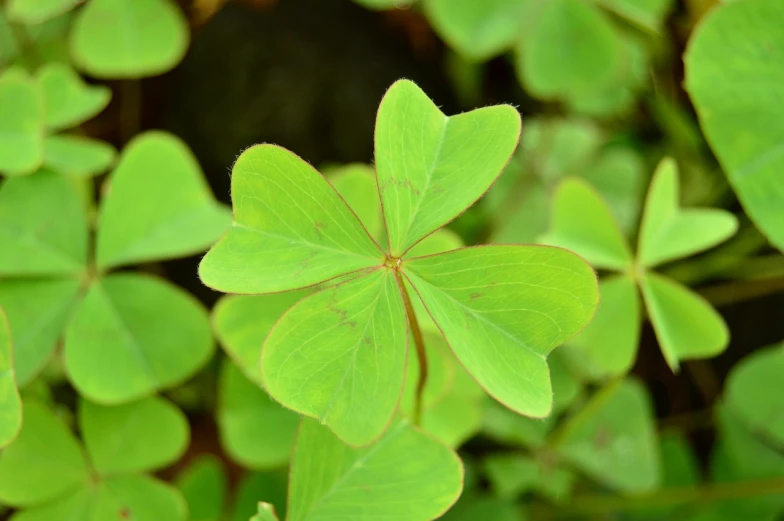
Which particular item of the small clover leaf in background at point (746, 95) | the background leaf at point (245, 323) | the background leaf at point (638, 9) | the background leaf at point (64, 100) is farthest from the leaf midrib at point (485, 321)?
the background leaf at point (638, 9)

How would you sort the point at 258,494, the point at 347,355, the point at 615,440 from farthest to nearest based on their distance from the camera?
the point at 615,440 → the point at 258,494 → the point at 347,355

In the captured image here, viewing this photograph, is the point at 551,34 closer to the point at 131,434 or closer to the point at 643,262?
the point at 643,262

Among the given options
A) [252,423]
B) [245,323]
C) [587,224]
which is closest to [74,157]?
[245,323]

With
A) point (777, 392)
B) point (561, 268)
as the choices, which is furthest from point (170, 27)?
point (777, 392)

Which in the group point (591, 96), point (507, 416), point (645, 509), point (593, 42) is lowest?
point (645, 509)

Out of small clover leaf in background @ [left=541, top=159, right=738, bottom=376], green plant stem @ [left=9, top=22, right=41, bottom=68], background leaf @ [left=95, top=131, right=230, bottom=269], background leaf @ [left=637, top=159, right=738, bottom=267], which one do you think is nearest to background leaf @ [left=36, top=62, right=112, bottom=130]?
background leaf @ [left=95, top=131, right=230, bottom=269]

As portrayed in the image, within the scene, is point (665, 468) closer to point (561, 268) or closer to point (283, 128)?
point (561, 268)
